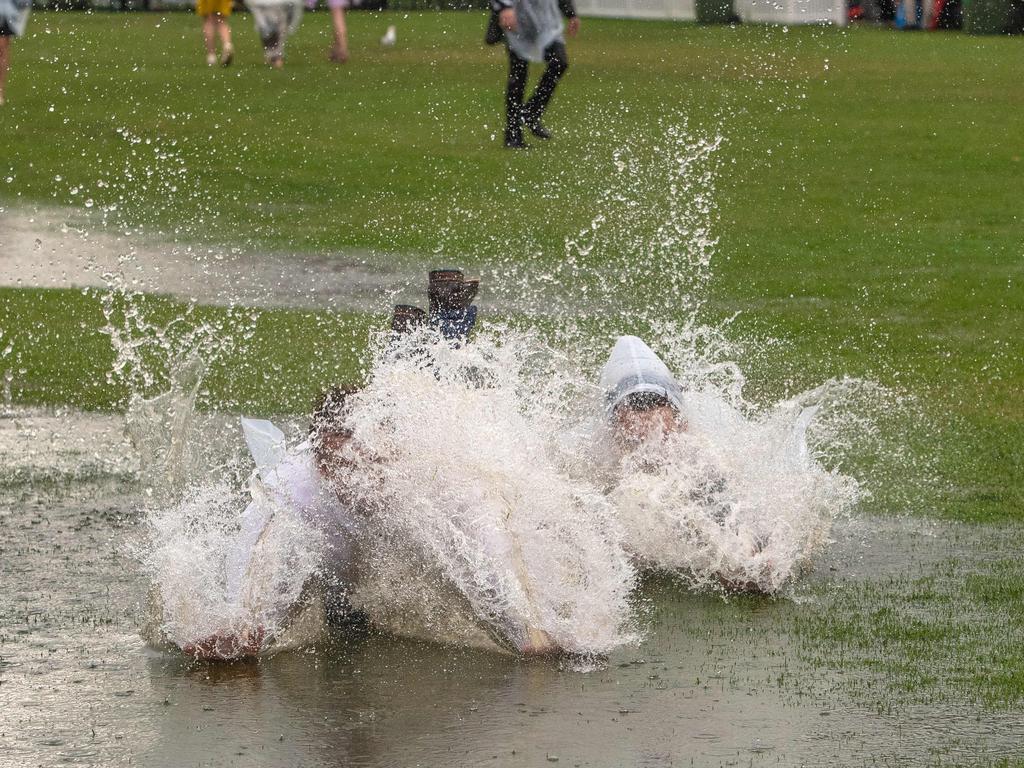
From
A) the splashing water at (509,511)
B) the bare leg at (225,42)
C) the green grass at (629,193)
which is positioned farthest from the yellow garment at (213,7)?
the splashing water at (509,511)

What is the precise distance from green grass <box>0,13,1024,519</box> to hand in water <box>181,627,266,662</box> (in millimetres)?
3275

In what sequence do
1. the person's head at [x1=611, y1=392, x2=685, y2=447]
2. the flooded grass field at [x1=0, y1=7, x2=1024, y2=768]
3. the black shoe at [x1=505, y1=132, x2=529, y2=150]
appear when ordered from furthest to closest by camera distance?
the black shoe at [x1=505, y1=132, x2=529, y2=150] → the person's head at [x1=611, y1=392, x2=685, y2=447] → the flooded grass field at [x1=0, y1=7, x2=1024, y2=768]

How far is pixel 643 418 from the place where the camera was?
23.0ft

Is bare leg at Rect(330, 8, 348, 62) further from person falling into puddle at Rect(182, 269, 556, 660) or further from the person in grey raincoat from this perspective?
person falling into puddle at Rect(182, 269, 556, 660)

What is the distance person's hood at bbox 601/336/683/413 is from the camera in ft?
23.3

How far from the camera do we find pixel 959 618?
6336 mm

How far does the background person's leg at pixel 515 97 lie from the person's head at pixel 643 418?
9.94m

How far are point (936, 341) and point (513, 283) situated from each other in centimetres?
337

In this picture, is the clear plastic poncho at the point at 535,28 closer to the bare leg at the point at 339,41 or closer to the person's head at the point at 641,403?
the person's head at the point at 641,403

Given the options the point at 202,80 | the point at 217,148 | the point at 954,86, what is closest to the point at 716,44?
the point at 954,86

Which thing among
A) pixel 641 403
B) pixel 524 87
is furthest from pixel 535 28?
pixel 641 403

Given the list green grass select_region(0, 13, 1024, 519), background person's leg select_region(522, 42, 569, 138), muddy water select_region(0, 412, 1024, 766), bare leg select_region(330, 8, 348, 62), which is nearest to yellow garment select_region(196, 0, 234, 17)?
green grass select_region(0, 13, 1024, 519)

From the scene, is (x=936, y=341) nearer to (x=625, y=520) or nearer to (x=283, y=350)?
(x=283, y=350)

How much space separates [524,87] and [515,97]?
0.42m
